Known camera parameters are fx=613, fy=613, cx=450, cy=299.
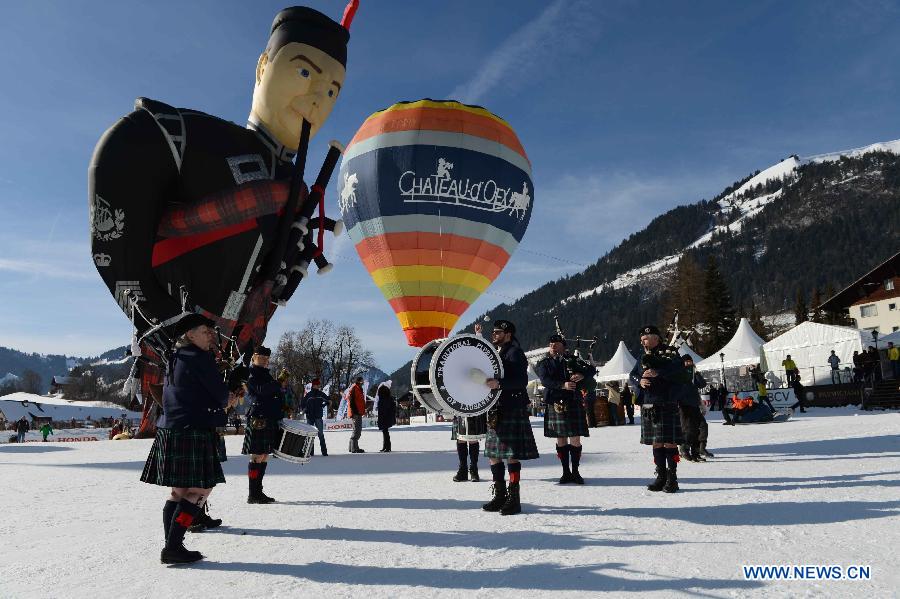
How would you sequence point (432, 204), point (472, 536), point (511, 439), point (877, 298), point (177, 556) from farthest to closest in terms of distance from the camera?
point (877, 298) < point (432, 204) < point (511, 439) < point (472, 536) < point (177, 556)

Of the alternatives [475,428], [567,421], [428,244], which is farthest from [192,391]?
[428,244]

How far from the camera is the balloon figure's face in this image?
45.9 ft

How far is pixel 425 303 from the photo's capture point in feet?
59.1

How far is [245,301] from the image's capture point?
14.5m

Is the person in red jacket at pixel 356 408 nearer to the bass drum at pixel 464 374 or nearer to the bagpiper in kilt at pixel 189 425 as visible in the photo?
the bass drum at pixel 464 374

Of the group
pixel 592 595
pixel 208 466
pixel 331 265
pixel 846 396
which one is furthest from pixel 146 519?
pixel 846 396

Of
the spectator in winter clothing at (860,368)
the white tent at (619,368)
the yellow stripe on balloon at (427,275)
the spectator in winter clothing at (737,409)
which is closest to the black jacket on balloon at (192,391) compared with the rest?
the yellow stripe on balloon at (427,275)

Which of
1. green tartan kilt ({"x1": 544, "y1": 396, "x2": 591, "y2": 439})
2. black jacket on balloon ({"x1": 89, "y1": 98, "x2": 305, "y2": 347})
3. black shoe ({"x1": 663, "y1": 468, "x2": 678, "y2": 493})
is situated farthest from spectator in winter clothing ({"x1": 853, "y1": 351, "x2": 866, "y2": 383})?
black jacket on balloon ({"x1": 89, "y1": 98, "x2": 305, "y2": 347})

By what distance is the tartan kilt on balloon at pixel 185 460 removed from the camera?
4.74 m

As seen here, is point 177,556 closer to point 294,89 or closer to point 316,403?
point 316,403

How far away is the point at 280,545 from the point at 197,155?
34.4ft

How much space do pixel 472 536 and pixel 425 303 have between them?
515 inches

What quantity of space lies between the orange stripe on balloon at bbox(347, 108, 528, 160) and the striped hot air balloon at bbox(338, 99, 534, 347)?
0.03 metres

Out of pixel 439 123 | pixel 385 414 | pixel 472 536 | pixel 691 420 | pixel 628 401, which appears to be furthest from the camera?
pixel 628 401
